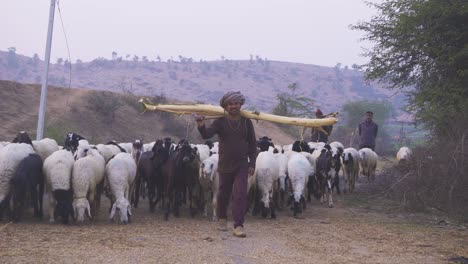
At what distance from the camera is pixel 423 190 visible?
466 inches

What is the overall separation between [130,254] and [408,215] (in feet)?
21.8

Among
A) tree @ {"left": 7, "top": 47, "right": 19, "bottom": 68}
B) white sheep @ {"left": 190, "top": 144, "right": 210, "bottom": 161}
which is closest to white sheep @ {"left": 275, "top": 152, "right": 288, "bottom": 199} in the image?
white sheep @ {"left": 190, "top": 144, "right": 210, "bottom": 161}

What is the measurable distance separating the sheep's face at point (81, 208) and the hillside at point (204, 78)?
64.4 m

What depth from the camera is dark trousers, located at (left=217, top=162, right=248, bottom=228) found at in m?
9.01

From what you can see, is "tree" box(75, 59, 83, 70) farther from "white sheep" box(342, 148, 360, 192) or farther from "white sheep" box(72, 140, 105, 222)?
"white sheep" box(72, 140, 105, 222)

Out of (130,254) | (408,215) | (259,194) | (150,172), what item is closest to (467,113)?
(408,215)

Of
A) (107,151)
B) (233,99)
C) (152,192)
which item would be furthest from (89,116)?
(233,99)

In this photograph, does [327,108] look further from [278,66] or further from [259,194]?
[259,194]

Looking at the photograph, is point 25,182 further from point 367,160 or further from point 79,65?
point 79,65

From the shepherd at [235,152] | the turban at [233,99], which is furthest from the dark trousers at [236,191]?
the turban at [233,99]

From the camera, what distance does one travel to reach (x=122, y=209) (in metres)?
10.0

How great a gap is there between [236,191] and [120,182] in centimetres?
246

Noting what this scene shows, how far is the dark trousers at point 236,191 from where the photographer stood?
9.01 metres

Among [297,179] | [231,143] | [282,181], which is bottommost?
[282,181]
